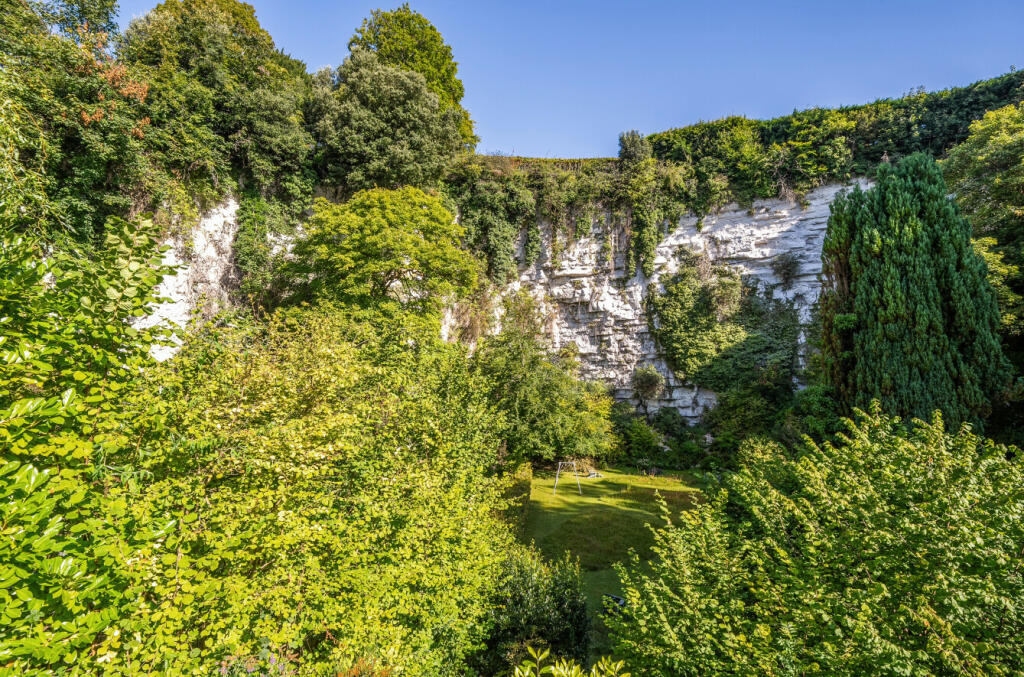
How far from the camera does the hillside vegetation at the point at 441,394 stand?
A: 2.55 meters

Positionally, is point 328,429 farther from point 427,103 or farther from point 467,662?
point 427,103

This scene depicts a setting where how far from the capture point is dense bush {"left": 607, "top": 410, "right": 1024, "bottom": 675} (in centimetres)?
249

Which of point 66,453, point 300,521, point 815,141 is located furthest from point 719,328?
point 66,453

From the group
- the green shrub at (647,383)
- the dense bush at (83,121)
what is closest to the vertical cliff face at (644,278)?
the green shrub at (647,383)

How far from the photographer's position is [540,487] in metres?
16.8

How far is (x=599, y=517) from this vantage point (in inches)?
506

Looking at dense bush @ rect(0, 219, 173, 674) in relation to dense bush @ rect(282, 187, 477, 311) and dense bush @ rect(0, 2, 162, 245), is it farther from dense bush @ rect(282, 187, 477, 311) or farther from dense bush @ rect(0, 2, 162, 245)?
dense bush @ rect(0, 2, 162, 245)

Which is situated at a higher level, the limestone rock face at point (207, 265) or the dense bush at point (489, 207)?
the dense bush at point (489, 207)

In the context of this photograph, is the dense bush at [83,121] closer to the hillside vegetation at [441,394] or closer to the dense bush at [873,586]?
the hillside vegetation at [441,394]

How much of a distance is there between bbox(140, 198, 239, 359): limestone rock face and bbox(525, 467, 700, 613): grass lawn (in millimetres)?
14057

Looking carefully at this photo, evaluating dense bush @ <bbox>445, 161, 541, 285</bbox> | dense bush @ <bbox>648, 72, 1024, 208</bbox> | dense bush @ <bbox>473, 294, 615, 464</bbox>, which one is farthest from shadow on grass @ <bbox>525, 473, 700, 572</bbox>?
dense bush @ <bbox>648, 72, 1024, 208</bbox>

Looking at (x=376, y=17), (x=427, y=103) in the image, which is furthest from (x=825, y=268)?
(x=376, y=17)

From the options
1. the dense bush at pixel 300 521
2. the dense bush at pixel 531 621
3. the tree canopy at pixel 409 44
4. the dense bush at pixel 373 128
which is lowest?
the dense bush at pixel 531 621

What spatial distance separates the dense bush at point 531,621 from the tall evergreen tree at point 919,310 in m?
8.83
